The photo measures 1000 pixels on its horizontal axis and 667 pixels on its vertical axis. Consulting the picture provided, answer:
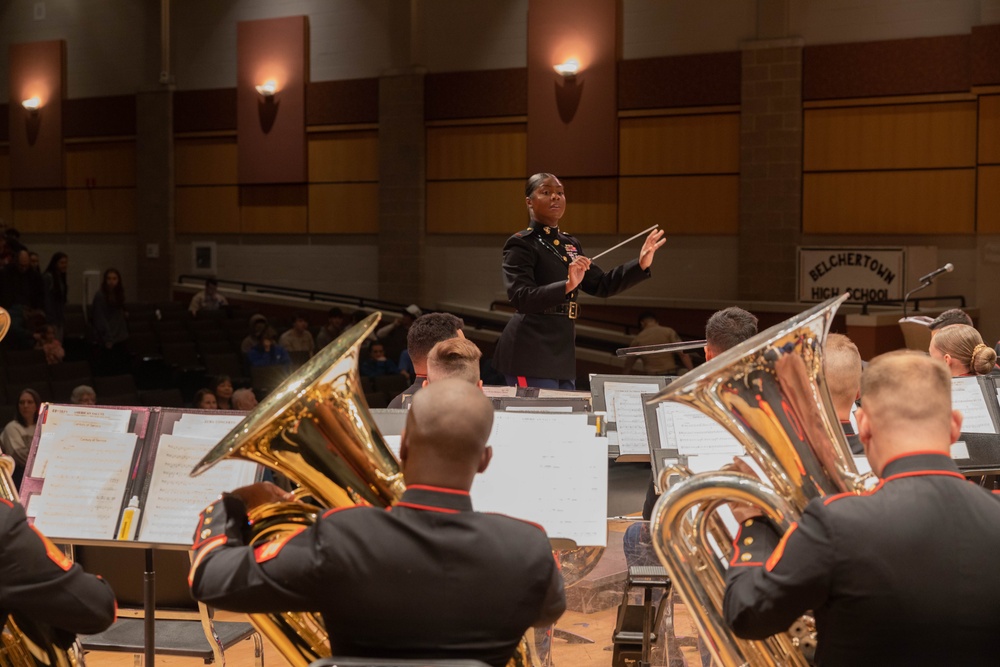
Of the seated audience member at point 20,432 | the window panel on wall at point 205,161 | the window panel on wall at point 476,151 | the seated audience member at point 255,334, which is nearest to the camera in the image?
the seated audience member at point 20,432

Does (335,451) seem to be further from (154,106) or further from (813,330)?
(154,106)

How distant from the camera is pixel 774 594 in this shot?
6.00 feet

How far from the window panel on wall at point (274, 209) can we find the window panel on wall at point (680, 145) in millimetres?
4053

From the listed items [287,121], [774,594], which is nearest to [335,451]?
[774,594]

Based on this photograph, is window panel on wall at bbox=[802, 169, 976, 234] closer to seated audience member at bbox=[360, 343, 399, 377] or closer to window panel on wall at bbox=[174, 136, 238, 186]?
seated audience member at bbox=[360, 343, 399, 377]

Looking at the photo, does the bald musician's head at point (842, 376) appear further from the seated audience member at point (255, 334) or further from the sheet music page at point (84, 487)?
the seated audience member at point (255, 334)

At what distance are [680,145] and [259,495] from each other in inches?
373

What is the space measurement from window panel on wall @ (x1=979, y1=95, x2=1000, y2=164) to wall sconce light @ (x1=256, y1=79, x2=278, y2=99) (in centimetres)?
766

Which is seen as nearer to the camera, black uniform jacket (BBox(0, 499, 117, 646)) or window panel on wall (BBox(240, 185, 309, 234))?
black uniform jacket (BBox(0, 499, 117, 646))

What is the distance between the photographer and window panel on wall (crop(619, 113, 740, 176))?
10797 millimetres

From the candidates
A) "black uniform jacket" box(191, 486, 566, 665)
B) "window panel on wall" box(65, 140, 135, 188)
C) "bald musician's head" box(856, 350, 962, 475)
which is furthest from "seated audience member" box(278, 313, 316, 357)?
"bald musician's head" box(856, 350, 962, 475)

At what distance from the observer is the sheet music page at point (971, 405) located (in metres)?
3.87

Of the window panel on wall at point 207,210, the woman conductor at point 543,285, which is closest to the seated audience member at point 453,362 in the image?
the woman conductor at point 543,285

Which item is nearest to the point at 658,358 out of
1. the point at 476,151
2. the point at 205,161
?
the point at 476,151
